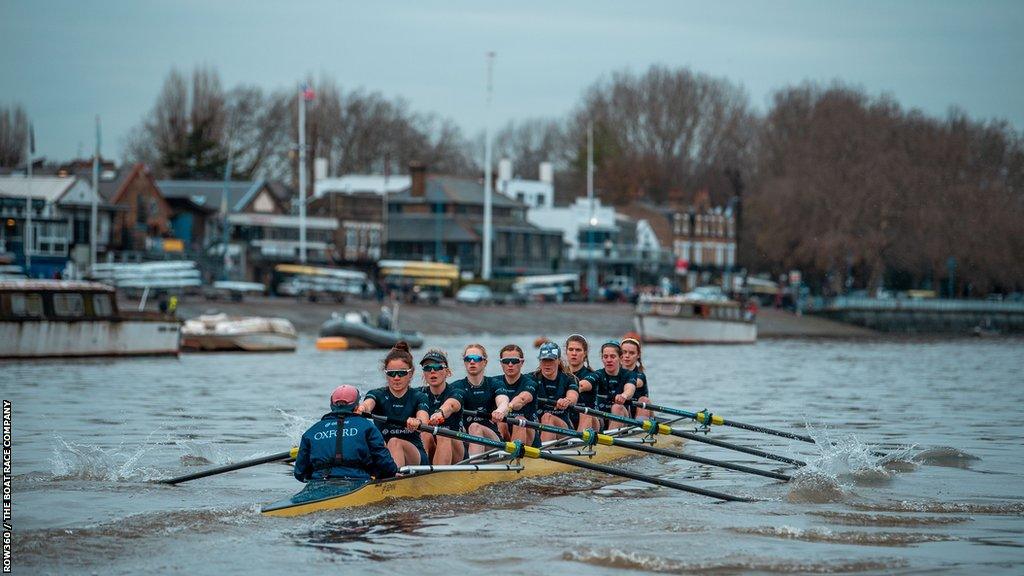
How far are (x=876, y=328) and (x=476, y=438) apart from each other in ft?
237

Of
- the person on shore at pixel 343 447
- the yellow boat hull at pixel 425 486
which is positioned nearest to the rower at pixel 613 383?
the yellow boat hull at pixel 425 486

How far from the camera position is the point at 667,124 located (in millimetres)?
126375

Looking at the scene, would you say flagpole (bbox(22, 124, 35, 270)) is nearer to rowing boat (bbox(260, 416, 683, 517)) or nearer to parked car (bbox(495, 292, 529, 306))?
parked car (bbox(495, 292, 529, 306))

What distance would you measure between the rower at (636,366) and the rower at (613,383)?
0.30ft

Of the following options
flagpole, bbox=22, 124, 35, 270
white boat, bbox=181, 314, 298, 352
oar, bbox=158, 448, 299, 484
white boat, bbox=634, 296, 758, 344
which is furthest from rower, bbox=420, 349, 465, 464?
flagpole, bbox=22, 124, 35, 270

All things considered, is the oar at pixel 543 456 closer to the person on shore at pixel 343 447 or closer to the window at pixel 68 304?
the person on shore at pixel 343 447

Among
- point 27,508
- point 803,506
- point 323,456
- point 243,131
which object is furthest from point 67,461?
point 243,131

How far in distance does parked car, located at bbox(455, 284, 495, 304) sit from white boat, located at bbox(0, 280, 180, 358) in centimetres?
3832

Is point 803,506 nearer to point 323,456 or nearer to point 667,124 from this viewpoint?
point 323,456

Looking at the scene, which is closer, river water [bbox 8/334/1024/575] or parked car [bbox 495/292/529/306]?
river water [bbox 8/334/1024/575]

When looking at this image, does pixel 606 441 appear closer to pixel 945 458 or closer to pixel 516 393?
pixel 516 393

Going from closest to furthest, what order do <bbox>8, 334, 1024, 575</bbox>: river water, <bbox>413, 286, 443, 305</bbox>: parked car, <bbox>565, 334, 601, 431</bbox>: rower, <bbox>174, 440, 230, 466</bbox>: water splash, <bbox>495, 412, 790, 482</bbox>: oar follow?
<bbox>8, 334, 1024, 575</bbox>: river water, <bbox>495, 412, 790, 482</bbox>: oar, <bbox>174, 440, 230, 466</bbox>: water splash, <bbox>565, 334, 601, 431</bbox>: rower, <bbox>413, 286, 443, 305</bbox>: parked car

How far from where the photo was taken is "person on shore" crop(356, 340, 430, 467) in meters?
15.3

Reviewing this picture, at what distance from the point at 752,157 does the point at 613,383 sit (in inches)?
4147
